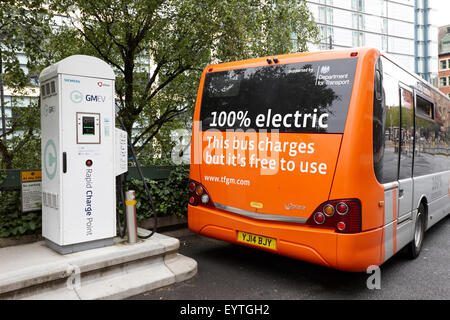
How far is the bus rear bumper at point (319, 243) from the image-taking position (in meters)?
3.81

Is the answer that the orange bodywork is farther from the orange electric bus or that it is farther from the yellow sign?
the yellow sign

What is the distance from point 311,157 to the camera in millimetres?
4047

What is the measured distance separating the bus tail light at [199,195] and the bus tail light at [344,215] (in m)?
1.59

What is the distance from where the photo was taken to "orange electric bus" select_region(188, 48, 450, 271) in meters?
3.85

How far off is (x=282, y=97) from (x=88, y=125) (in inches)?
90.4

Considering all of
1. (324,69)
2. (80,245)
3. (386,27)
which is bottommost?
(80,245)

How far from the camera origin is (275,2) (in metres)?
10.3

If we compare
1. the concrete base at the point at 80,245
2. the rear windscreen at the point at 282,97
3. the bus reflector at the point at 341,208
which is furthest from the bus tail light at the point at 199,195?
the bus reflector at the point at 341,208

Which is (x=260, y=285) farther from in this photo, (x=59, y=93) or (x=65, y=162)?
(x=59, y=93)

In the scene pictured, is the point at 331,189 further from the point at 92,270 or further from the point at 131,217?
the point at 92,270

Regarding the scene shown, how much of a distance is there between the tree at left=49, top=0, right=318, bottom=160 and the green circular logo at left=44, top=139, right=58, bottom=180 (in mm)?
5468

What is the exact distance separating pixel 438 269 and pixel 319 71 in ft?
10.6

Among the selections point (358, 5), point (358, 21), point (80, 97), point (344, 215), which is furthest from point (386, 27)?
point (80, 97)
